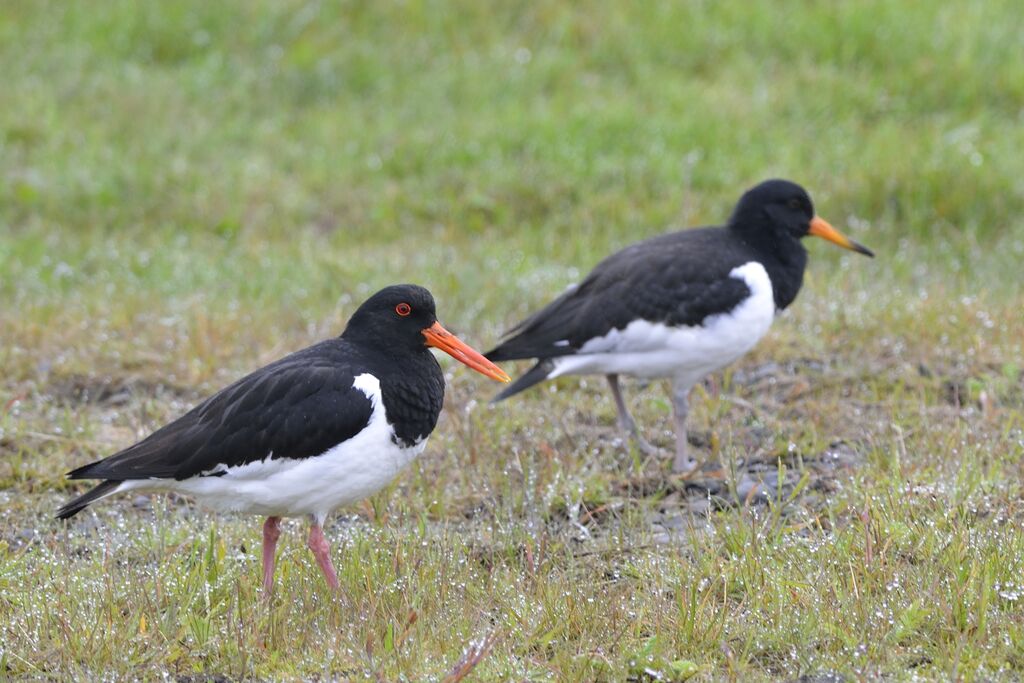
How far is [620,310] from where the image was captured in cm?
700

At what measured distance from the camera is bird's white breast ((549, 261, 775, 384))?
22.6 ft

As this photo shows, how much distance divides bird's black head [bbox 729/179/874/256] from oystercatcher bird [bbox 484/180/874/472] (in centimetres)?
11

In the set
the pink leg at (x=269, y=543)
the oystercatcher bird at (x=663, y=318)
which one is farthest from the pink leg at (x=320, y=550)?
the oystercatcher bird at (x=663, y=318)

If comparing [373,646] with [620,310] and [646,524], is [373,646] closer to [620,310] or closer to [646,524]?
[646,524]

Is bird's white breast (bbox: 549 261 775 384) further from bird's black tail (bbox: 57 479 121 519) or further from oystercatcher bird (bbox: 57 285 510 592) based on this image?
bird's black tail (bbox: 57 479 121 519)

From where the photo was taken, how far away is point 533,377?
7055 mm

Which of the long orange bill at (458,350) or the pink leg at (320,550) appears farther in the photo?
the long orange bill at (458,350)

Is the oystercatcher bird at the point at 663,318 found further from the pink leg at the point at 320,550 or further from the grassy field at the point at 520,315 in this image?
the pink leg at the point at 320,550

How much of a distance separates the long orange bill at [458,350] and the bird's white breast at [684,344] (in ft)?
4.57

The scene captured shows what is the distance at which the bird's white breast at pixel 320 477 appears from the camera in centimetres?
517

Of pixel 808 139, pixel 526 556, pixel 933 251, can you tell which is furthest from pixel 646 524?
pixel 808 139

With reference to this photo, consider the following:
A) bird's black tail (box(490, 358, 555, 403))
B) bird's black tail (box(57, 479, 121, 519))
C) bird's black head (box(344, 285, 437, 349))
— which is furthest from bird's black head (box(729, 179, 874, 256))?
bird's black tail (box(57, 479, 121, 519))

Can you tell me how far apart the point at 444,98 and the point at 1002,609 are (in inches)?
356

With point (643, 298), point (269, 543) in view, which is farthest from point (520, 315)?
point (269, 543)
